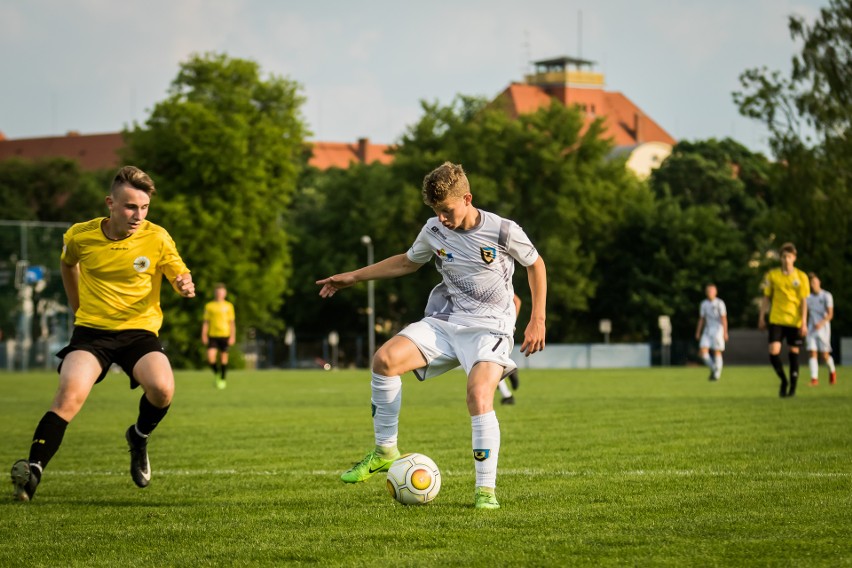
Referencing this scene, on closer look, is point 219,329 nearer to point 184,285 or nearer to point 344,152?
point 184,285

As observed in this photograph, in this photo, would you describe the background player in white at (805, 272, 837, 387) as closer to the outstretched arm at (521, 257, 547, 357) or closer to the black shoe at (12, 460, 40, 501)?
the outstretched arm at (521, 257, 547, 357)

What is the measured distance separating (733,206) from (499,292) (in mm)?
74004

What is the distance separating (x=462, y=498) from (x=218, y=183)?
53625mm

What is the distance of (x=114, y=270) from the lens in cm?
912

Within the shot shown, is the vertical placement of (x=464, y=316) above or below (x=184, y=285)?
below

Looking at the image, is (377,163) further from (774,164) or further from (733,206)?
(774,164)

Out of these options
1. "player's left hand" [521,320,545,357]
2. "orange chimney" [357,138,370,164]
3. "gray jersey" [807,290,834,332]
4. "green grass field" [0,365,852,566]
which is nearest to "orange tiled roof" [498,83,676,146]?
"orange chimney" [357,138,370,164]

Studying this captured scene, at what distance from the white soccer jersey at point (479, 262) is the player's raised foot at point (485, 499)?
107cm

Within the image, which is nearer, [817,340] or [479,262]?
[479,262]

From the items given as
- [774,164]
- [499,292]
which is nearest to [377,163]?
[774,164]

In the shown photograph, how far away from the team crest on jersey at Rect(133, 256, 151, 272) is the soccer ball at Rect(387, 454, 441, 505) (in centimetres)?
237

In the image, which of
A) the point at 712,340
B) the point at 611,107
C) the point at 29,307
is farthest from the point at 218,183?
the point at 611,107

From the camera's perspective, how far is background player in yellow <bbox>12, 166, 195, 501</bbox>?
8930 mm

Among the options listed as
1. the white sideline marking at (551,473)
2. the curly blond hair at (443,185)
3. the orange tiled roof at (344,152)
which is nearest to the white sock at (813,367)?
the white sideline marking at (551,473)
